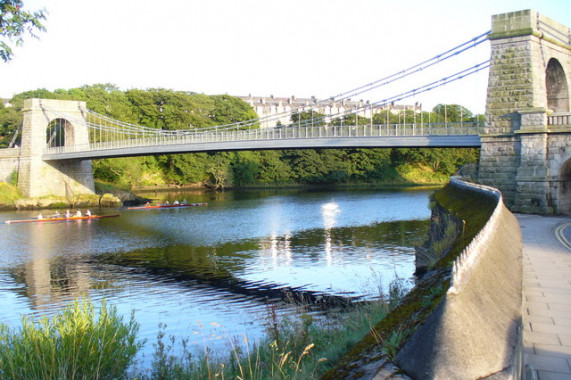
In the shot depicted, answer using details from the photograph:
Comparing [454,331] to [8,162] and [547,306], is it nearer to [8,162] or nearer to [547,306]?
[547,306]

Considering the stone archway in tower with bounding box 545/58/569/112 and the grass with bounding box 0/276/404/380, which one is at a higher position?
the stone archway in tower with bounding box 545/58/569/112

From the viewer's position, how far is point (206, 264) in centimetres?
1612

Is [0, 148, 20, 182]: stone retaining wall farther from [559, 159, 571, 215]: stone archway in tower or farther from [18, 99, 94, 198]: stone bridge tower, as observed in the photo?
[559, 159, 571, 215]: stone archway in tower

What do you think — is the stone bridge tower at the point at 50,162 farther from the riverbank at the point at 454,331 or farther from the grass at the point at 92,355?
the riverbank at the point at 454,331

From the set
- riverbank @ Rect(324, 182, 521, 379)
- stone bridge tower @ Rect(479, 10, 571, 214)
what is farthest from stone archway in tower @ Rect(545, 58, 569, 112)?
riverbank @ Rect(324, 182, 521, 379)

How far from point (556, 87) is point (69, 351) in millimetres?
19631

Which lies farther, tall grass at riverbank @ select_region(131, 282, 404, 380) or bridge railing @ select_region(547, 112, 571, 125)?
bridge railing @ select_region(547, 112, 571, 125)

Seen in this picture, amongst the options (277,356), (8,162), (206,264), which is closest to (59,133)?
(8,162)

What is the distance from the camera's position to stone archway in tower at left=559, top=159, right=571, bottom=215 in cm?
1625

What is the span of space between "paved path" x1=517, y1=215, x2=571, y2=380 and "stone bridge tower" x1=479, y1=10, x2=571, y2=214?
554 centimetres

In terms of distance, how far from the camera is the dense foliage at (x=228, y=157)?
53.6m

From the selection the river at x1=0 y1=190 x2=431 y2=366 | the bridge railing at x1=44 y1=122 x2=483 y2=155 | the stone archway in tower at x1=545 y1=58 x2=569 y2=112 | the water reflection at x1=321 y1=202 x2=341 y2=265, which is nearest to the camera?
the river at x1=0 y1=190 x2=431 y2=366

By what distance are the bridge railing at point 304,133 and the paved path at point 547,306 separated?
10.7 m

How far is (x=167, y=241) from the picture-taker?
21531mm
